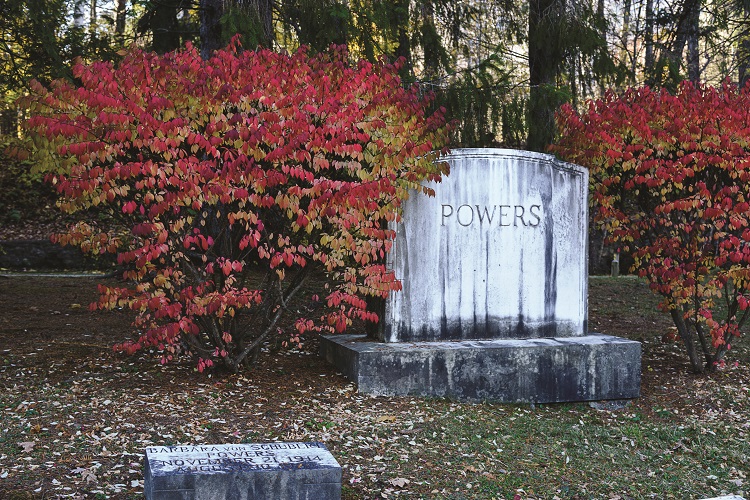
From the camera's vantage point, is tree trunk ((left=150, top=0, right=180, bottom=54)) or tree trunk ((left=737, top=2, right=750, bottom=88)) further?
tree trunk ((left=150, top=0, right=180, bottom=54))

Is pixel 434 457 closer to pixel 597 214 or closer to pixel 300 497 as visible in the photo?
pixel 300 497

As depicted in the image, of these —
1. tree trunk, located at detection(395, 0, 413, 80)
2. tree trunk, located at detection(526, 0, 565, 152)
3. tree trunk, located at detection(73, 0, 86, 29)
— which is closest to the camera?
tree trunk, located at detection(526, 0, 565, 152)

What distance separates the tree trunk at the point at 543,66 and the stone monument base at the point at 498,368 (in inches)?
136

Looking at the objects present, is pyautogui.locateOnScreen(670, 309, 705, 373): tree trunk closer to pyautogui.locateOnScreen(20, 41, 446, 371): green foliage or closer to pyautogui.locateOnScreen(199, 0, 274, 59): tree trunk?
pyautogui.locateOnScreen(20, 41, 446, 371): green foliage

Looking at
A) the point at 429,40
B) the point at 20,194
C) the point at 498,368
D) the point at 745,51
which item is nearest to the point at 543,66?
the point at 429,40

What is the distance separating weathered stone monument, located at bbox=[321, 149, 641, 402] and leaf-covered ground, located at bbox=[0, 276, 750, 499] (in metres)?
0.23

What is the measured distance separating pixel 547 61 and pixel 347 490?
8.16m

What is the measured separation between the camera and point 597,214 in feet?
26.0

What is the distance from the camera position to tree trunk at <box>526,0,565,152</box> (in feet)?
31.4

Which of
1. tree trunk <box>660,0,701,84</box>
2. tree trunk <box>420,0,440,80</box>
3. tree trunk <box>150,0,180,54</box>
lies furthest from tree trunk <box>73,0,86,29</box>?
tree trunk <box>660,0,701,84</box>

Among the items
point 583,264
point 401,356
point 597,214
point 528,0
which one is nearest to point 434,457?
point 401,356

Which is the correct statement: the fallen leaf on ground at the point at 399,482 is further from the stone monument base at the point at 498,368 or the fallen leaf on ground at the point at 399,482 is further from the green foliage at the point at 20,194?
the green foliage at the point at 20,194

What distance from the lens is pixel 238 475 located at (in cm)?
386

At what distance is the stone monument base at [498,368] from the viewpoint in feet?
21.9
